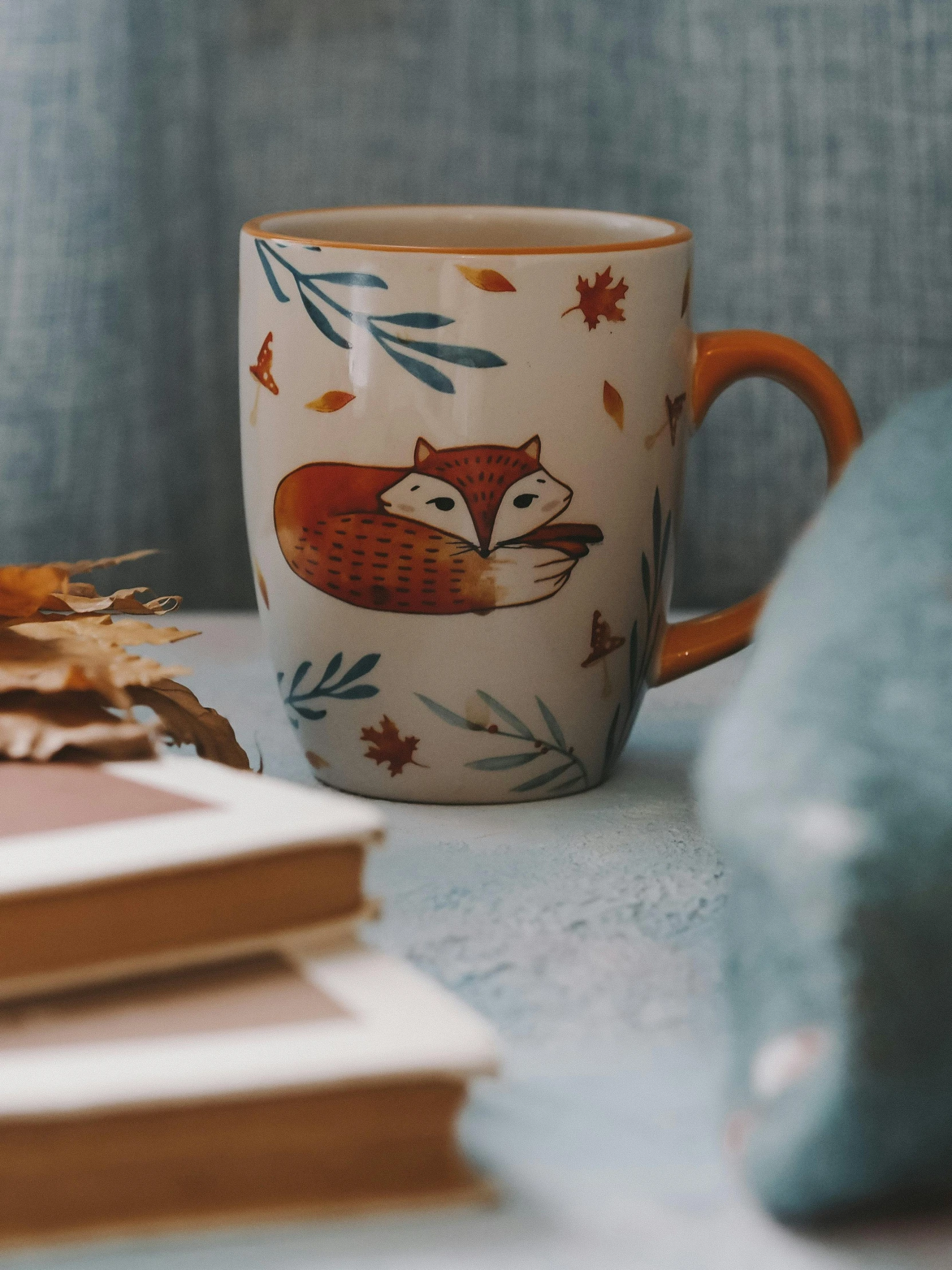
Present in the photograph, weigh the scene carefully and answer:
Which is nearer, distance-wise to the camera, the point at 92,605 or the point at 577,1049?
the point at 577,1049

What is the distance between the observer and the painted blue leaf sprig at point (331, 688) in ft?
1.44

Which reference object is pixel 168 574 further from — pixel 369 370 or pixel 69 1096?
pixel 69 1096

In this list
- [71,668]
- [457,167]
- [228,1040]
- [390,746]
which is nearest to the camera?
[228,1040]

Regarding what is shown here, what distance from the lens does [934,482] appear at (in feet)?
1.02

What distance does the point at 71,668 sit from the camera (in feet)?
1.13

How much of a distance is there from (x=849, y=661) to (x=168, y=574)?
0.50 meters

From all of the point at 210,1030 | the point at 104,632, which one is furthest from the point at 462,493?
the point at 210,1030

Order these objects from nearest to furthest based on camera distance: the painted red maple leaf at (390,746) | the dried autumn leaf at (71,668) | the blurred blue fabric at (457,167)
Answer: the dried autumn leaf at (71,668)
the painted red maple leaf at (390,746)
the blurred blue fabric at (457,167)

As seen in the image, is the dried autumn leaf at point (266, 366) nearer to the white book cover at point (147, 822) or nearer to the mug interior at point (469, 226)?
the mug interior at point (469, 226)

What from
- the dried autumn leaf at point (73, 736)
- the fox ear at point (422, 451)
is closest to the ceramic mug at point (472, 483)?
the fox ear at point (422, 451)

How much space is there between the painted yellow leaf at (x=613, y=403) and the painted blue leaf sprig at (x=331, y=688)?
0.34 feet

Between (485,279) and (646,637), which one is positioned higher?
(485,279)

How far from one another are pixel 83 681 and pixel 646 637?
19 cm

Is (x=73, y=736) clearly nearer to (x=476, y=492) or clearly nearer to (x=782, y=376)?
(x=476, y=492)
